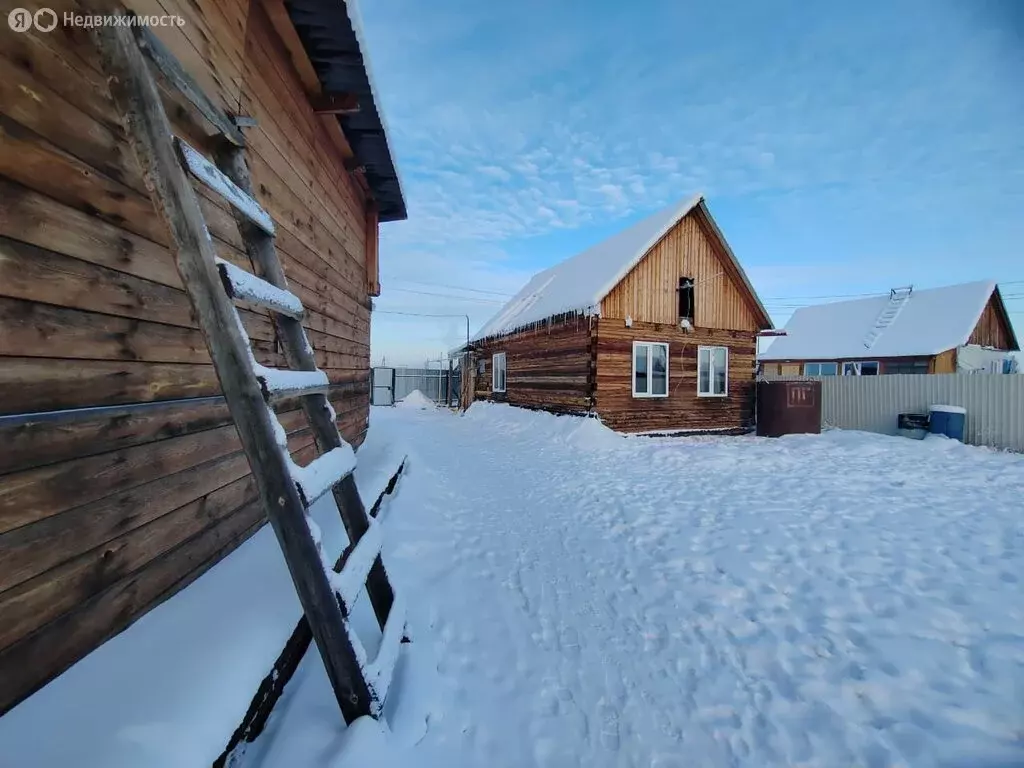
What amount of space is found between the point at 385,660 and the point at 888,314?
31.1 m

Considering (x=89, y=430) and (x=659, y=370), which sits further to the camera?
(x=659, y=370)

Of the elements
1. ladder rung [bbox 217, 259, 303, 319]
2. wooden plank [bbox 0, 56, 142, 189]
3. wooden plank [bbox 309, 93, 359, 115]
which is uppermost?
wooden plank [bbox 309, 93, 359, 115]

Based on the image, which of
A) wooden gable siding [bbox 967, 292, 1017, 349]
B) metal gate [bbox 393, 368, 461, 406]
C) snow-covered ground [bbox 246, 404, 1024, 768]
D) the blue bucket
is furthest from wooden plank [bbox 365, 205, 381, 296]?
wooden gable siding [bbox 967, 292, 1017, 349]

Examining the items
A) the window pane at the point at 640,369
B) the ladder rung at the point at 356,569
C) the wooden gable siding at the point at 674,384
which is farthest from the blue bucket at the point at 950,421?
the ladder rung at the point at 356,569

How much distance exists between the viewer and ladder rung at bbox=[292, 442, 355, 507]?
5.65 ft

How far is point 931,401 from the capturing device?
1225cm

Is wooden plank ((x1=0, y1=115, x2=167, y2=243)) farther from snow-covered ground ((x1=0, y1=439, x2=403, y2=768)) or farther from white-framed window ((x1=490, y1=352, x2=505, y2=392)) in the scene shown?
white-framed window ((x1=490, y1=352, x2=505, y2=392))

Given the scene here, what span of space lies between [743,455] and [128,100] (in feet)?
34.6

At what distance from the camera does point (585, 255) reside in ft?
55.0

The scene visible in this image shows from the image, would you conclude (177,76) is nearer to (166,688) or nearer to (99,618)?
(99,618)

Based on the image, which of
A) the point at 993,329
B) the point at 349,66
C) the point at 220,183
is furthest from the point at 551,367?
the point at 993,329

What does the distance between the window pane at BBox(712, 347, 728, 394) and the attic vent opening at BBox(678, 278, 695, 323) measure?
4.79 ft

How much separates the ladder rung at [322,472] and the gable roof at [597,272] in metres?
10.0

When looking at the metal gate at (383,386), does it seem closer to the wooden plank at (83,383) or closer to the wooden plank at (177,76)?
the wooden plank at (83,383)
